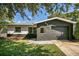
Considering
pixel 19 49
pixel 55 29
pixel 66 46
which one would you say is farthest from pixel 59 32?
pixel 19 49

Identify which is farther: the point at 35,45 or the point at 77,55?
the point at 35,45

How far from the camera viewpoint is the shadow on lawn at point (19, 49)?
694 centimetres

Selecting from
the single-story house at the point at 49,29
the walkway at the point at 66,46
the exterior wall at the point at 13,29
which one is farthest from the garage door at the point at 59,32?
the exterior wall at the point at 13,29

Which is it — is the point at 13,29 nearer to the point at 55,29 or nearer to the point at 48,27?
the point at 48,27

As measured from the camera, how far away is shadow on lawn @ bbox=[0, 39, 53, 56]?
273 inches

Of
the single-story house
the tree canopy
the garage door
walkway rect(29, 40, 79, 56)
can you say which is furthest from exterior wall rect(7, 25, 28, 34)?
the garage door

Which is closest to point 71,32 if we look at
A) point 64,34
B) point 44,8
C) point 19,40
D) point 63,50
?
point 64,34

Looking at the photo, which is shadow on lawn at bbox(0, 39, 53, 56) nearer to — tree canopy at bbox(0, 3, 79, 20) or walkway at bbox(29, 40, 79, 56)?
walkway at bbox(29, 40, 79, 56)

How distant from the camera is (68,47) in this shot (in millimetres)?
7129

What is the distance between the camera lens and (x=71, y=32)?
7.46 m

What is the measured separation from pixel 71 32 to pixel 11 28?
207cm

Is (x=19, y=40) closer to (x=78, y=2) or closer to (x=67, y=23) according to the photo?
(x=67, y=23)

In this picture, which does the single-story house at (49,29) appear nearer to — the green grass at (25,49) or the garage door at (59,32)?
the garage door at (59,32)

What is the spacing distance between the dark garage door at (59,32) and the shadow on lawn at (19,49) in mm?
698
